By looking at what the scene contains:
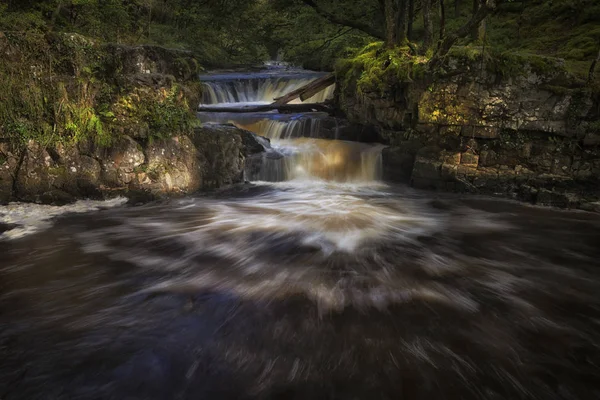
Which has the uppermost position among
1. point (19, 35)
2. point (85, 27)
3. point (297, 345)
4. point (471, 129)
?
point (85, 27)

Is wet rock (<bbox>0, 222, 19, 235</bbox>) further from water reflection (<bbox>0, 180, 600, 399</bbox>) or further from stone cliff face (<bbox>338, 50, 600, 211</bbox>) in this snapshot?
stone cliff face (<bbox>338, 50, 600, 211</bbox>)

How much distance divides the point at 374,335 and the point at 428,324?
0.60m

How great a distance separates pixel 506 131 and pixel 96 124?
27.9ft

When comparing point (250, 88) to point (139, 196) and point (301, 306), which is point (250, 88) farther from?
point (301, 306)

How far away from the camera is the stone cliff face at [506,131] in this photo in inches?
301

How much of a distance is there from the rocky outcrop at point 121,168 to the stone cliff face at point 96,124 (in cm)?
2

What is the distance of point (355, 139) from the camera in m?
11.9

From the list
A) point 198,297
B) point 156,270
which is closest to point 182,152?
point 156,270

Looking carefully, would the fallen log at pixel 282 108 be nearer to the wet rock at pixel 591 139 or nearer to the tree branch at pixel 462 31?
the tree branch at pixel 462 31

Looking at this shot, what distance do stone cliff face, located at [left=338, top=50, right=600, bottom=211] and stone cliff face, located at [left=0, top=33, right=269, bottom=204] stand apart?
17.0ft

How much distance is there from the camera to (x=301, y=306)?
3.92m

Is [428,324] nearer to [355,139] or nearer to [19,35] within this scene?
[19,35]

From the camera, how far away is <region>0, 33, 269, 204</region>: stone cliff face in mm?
6668

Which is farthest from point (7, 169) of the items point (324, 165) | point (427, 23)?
point (427, 23)
